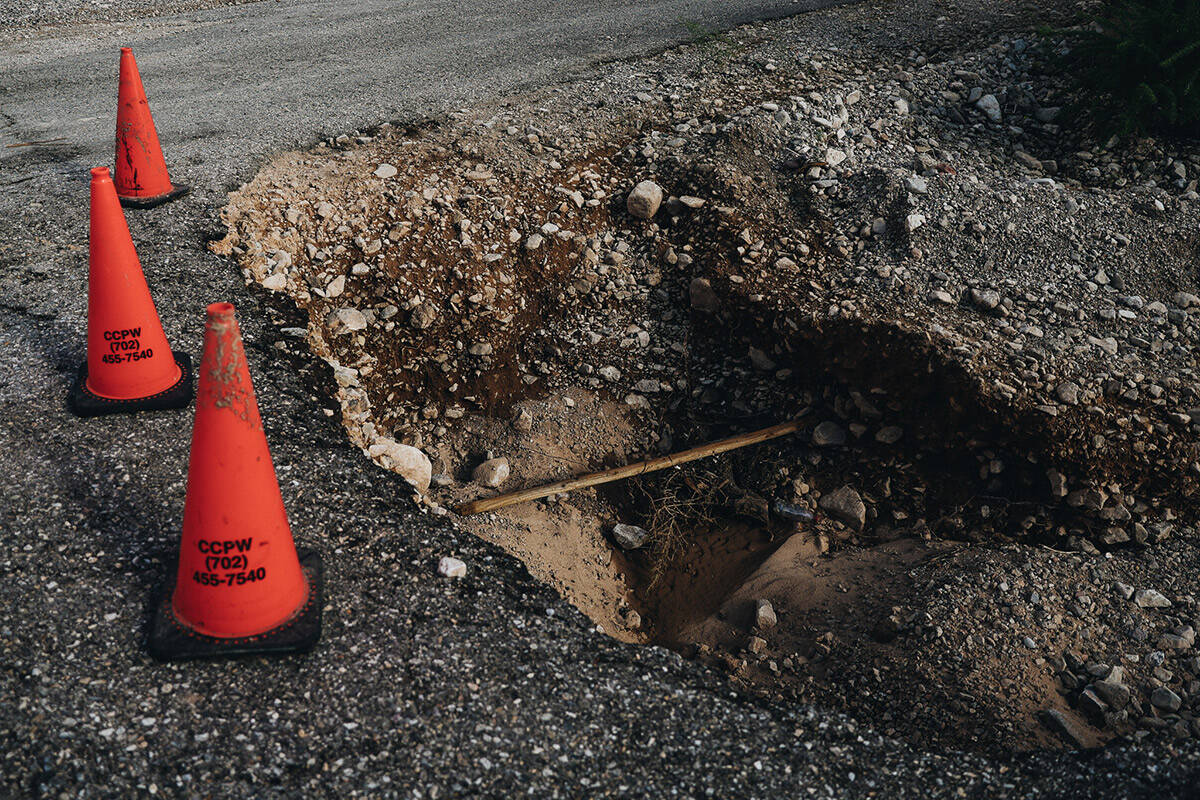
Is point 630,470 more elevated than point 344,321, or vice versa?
point 344,321

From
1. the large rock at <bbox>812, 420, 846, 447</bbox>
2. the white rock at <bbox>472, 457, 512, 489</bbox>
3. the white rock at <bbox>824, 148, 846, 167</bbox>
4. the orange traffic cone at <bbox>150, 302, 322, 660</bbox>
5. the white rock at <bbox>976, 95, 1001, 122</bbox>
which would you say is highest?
the white rock at <bbox>976, 95, 1001, 122</bbox>

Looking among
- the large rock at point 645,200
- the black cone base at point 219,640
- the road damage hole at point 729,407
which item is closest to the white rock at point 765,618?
the road damage hole at point 729,407

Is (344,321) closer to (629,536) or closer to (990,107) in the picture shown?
(629,536)

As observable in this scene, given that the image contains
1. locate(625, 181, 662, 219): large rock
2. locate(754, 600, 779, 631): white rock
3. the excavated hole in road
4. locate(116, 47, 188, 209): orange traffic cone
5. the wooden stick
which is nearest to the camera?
locate(754, 600, 779, 631): white rock

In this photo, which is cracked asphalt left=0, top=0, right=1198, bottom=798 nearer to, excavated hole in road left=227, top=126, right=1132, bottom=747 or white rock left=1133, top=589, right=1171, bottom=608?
excavated hole in road left=227, top=126, right=1132, bottom=747

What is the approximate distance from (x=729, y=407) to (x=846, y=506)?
78 cm

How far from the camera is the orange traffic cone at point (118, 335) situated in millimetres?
2803

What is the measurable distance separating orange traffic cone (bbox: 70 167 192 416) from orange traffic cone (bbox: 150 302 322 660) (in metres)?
1.00

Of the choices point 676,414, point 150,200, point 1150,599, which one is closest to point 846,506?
point 676,414

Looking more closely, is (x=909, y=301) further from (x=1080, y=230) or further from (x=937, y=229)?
(x=1080, y=230)

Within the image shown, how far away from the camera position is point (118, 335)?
291 cm

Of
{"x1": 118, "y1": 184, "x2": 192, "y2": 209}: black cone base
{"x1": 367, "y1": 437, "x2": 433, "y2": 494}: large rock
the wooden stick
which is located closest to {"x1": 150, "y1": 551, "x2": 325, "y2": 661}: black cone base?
{"x1": 367, "y1": 437, "x2": 433, "y2": 494}: large rock

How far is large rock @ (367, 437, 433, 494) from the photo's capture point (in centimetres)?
340

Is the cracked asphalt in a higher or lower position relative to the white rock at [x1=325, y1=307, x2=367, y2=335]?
lower
